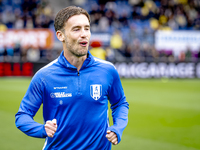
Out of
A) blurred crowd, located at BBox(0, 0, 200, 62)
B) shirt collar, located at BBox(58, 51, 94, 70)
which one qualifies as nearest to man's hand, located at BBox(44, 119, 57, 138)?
shirt collar, located at BBox(58, 51, 94, 70)

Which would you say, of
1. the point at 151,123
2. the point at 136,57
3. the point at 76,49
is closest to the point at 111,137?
the point at 76,49

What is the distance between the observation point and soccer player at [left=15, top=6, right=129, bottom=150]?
261 centimetres

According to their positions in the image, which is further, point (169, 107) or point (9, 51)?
point (9, 51)

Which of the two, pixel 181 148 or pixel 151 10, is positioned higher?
pixel 151 10

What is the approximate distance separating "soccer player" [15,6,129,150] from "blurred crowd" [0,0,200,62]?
1631cm

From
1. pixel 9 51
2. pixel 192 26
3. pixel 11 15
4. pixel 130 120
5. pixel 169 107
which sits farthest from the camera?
pixel 192 26

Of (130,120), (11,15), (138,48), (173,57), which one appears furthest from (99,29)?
(130,120)

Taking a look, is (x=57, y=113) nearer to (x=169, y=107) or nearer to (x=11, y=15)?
(x=169, y=107)

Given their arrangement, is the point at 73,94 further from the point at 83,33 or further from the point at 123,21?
the point at 123,21

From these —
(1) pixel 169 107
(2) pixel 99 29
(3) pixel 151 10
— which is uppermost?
(3) pixel 151 10

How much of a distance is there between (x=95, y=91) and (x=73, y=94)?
22 cm

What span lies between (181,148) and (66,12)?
4.18 m

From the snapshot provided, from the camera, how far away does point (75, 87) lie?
2.65 m

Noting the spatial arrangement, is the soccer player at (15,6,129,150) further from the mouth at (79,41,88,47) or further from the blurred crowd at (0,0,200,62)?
the blurred crowd at (0,0,200,62)
